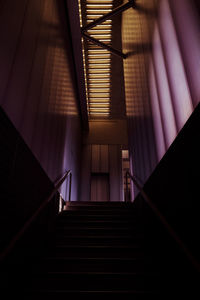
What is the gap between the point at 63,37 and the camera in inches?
242

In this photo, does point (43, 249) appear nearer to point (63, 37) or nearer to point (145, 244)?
point (145, 244)

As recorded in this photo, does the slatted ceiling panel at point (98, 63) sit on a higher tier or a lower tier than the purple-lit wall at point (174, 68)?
higher

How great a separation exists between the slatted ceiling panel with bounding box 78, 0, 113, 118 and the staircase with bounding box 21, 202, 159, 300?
7.38 meters

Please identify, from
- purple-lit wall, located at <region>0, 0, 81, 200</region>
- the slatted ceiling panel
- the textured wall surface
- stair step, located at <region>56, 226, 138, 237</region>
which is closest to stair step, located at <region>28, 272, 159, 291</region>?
stair step, located at <region>56, 226, 138, 237</region>

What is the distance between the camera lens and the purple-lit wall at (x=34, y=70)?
2559 mm

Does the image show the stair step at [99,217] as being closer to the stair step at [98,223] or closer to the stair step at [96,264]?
the stair step at [98,223]

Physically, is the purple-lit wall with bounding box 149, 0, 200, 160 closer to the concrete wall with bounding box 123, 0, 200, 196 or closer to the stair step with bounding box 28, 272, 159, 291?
the concrete wall with bounding box 123, 0, 200, 196

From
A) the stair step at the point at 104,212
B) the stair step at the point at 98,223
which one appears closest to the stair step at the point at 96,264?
the stair step at the point at 98,223

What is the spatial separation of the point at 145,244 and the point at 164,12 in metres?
3.63

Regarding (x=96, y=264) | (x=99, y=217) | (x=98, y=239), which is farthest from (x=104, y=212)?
(x=96, y=264)

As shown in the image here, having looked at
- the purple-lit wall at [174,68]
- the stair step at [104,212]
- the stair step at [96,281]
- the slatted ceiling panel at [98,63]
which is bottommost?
the stair step at [96,281]

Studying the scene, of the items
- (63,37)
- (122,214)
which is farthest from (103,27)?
(122,214)

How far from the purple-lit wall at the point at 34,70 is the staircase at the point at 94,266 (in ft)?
4.87

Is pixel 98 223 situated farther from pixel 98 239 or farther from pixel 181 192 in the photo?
pixel 181 192
